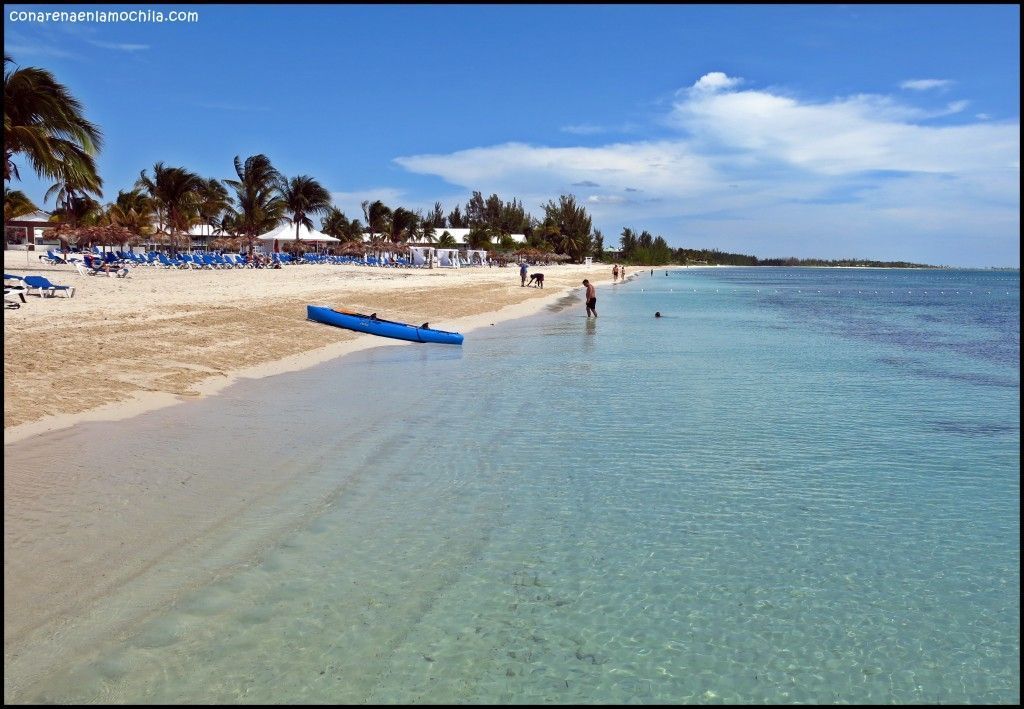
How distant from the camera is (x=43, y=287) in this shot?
19.0 meters

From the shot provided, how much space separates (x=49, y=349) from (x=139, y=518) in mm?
7173

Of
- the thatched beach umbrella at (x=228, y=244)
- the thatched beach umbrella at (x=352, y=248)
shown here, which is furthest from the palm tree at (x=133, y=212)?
the thatched beach umbrella at (x=352, y=248)

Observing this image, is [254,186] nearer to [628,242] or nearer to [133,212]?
[133,212]

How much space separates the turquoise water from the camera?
12.1 ft

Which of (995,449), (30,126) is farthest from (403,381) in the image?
(30,126)

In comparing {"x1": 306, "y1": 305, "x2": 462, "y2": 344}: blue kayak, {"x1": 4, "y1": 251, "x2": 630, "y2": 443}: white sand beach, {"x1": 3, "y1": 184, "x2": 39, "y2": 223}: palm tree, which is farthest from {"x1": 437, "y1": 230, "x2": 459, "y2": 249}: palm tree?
{"x1": 306, "y1": 305, "x2": 462, "y2": 344}: blue kayak

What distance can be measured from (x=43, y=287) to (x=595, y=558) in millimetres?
19099

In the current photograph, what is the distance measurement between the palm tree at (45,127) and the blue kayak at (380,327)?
7152mm

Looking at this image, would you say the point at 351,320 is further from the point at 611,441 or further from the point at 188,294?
the point at 611,441

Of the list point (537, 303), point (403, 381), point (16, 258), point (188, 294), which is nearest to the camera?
point (403, 381)

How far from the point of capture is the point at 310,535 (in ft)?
17.6

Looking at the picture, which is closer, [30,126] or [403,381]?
[403,381]

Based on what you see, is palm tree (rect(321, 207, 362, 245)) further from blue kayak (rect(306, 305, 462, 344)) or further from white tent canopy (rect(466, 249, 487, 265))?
blue kayak (rect(306, 305, 462, 344))

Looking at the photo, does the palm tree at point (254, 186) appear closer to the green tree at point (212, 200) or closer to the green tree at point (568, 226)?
the green tree at point (212, 200)
